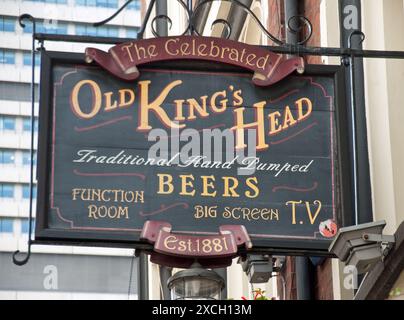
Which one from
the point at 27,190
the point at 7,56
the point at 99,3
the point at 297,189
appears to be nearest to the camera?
the point at 297,189

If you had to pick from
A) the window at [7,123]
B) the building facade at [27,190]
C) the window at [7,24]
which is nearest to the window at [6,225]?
the building facade at [27,190]

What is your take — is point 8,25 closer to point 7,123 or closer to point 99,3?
point 99,3

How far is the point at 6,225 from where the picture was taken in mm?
81938

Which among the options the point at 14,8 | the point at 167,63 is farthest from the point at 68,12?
the point at 167,63

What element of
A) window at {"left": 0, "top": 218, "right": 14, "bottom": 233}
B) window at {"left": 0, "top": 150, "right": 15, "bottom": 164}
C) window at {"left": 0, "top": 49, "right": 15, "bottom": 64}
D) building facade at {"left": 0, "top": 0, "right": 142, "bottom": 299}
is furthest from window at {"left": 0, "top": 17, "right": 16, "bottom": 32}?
window at {"left": 0, "top": 218, "right": 14, "bottom": 233}

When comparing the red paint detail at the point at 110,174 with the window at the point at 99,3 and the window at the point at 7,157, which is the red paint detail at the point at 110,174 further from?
the window at the point at 99,3

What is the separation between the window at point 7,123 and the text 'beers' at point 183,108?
7386 cm

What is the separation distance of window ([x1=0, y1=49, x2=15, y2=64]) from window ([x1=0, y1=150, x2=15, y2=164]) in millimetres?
5441

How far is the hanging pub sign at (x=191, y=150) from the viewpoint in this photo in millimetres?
10227

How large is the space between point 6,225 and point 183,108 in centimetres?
7218

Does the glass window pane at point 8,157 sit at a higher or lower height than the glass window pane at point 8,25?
lower

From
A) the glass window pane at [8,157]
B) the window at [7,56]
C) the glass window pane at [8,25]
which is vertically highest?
the glass window pane at [8,25]

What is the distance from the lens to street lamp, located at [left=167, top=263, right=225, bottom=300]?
33.1ft

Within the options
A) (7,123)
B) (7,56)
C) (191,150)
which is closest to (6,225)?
(7,123)
